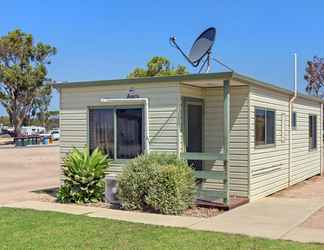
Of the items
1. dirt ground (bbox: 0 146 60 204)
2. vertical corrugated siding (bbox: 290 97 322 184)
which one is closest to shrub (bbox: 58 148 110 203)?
dirt ground (bbox: 0 146 60 204)

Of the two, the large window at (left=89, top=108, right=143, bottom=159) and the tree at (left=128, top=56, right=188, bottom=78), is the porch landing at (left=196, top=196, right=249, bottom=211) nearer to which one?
the large window at (left=89, top=108, right=143, bottom=159)

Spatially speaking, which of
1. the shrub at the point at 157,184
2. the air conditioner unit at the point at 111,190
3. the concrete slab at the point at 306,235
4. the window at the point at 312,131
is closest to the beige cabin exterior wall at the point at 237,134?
the shrub at the point at 157,184

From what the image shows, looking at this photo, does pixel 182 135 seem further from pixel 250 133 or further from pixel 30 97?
pixel 30 97

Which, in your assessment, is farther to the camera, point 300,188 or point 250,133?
point 300,188

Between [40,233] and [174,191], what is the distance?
9.24 ft

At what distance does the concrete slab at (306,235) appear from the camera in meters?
6.86

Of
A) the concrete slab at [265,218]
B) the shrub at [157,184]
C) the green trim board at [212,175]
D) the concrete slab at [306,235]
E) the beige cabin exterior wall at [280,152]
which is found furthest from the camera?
the beige cabin exterior wall at [280,152]

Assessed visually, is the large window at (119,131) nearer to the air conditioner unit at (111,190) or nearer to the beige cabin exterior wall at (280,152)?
the air conditioner unit at (111,190)

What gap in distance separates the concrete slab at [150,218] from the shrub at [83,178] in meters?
1.15

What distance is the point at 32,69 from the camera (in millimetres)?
48219

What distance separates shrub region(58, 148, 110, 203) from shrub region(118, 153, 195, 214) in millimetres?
872

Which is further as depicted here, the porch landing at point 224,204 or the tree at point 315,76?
the tree at point 315,76

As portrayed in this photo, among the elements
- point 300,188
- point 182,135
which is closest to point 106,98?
point 182,135

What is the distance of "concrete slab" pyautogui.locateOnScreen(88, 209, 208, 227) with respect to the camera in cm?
816
